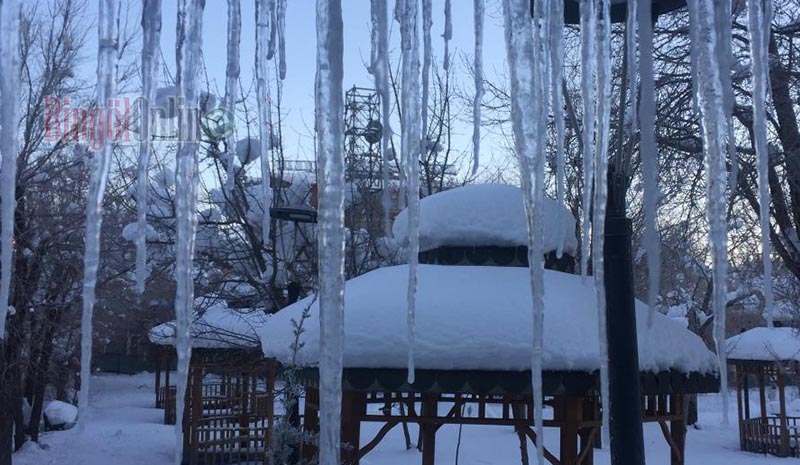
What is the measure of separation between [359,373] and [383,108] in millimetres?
2963

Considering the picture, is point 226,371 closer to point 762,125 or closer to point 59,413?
point 59,413

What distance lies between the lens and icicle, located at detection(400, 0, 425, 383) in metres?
2.25

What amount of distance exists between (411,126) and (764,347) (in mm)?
19028

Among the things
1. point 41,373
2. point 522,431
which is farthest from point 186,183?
point 41,373

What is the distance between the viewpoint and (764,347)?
1864 cm

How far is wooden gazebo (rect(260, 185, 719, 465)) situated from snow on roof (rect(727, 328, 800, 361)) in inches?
544

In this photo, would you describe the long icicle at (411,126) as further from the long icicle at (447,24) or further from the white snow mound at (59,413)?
the white snow mound at (59,413)

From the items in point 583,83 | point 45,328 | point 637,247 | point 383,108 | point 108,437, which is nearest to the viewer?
point 383,108

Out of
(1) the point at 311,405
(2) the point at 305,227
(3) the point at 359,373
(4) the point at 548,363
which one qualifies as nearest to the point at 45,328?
(2) the point at 305,227

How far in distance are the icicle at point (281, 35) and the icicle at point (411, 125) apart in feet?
1.51

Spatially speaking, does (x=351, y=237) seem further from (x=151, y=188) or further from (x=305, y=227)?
(x=151, y=188)

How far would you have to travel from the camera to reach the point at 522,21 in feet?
7.36

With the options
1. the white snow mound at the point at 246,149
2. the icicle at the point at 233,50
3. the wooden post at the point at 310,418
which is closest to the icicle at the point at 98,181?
the icicle at the point at 233,50

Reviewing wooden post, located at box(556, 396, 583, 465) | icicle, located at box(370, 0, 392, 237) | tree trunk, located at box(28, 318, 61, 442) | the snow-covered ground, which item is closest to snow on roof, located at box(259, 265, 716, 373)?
wooden post, located at box(556, 396, 583, 465)
